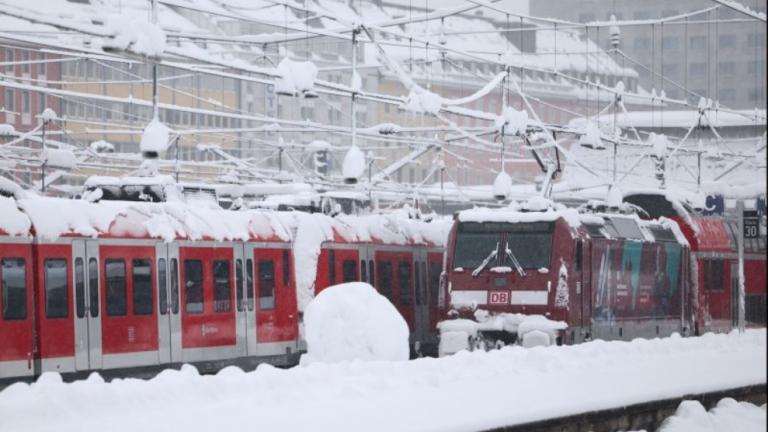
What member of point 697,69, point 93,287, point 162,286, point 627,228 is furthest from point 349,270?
point 697,69

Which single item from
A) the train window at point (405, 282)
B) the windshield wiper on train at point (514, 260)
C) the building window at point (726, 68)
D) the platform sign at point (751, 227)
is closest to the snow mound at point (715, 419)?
the windshield wiper on train at point (514, 260)

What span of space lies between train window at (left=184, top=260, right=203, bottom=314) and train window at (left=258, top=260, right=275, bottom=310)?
6.21 feet

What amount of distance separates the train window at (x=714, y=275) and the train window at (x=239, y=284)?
41.9ft

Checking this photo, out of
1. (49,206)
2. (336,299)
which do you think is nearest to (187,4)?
(49,206)

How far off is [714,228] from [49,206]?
18.8m

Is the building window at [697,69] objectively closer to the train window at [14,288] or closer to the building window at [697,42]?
the building window at [697,42]

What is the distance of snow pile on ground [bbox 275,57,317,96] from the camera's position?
24.9 meters

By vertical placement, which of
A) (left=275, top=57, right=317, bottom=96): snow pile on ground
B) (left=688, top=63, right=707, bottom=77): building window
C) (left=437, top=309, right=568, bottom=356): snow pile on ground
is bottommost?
(left=437, top=309, right=568, bottom=356): snow pile on ground

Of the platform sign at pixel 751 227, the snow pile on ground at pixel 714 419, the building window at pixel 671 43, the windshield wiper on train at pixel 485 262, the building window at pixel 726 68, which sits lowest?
the snow pile on ground at pixel 714 419

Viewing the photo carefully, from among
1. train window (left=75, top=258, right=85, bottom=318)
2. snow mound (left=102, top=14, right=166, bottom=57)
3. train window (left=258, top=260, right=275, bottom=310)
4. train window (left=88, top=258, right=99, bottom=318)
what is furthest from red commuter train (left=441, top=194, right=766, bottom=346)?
snow mound (left=102, top=14, right=166, bottom=57)

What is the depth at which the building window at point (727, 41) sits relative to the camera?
44.1 metres

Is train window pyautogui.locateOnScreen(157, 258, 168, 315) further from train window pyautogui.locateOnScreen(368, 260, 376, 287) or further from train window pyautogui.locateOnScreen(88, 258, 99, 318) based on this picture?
train window pyautogui.locateOnScreen(368, 260, 376, 287)

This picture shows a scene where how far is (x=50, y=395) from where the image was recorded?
15.3m

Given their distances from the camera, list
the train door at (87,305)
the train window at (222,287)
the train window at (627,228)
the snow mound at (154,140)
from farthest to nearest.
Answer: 1. the train window at (627,228)
2. the train window at (222,287)
3. the train door at (87,305)
4. the snow mound at (154,140)
